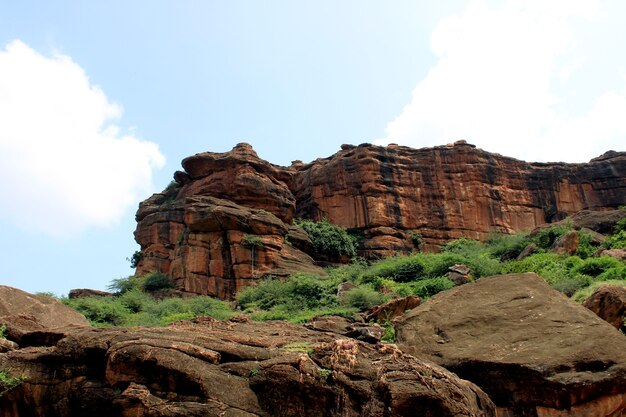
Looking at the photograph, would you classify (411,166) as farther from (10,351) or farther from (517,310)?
(10,351)

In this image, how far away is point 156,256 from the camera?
4028 cm

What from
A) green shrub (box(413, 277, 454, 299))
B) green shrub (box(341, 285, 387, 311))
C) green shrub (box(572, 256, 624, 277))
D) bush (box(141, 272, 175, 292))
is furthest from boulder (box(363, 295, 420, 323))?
bush (box(141, 272, 175, 292))

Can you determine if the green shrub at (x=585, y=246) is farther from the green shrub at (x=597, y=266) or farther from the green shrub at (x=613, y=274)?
the green shrub at (x=613, y=274)

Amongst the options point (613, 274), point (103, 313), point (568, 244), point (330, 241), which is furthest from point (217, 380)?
point (330, 241)

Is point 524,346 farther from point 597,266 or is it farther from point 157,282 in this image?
point 157,282

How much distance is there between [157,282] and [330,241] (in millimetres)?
11656

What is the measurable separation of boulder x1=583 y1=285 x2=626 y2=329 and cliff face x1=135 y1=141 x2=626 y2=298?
21739 mm

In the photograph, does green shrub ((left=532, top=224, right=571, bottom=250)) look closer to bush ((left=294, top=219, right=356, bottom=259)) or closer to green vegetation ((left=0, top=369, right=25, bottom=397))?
bush ((left=294, top=219, right=356, bottom=259))

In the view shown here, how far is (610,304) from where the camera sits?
47.6 ft

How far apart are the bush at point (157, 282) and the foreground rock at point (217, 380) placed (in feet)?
83.1

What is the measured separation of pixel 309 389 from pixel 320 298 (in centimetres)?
1921

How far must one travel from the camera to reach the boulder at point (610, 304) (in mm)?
14328

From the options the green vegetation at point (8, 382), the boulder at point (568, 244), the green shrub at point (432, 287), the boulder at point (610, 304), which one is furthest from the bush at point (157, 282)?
the boulder at point (610, 304)

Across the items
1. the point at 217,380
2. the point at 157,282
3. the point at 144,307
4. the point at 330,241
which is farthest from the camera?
the point at 330,241
